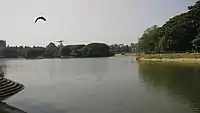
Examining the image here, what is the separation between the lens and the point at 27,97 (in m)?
23.8

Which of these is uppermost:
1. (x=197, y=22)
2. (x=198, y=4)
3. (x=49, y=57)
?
(x=198, y=4)

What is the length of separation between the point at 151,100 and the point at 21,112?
8015mm

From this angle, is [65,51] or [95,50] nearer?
[95,50]

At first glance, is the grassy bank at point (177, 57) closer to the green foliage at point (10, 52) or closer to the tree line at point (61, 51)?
the tree line at point (61, 51)

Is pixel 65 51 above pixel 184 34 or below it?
below

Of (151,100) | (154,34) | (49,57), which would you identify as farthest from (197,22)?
(49,57)

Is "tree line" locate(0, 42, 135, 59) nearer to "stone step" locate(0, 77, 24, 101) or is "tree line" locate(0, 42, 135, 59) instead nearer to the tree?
the tree

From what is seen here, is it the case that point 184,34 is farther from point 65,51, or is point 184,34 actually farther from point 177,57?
point 65,51

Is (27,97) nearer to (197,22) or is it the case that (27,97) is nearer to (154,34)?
(197,22)

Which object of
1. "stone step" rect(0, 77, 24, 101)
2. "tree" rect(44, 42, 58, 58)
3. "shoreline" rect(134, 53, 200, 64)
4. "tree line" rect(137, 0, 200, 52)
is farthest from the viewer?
"tree" rect(44, 42, 58, 58)

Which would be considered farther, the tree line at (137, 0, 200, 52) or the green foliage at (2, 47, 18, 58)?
the green foliage at (2, 47, 18, 58)

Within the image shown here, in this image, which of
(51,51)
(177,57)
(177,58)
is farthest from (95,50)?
(177,58)

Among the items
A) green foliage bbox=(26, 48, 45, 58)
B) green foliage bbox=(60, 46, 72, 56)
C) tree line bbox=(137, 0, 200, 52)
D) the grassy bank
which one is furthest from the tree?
tree line bbox=(137, 0, 200, 52)

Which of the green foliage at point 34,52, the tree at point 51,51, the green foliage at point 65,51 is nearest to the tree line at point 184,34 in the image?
the green foliage at point 65,51
